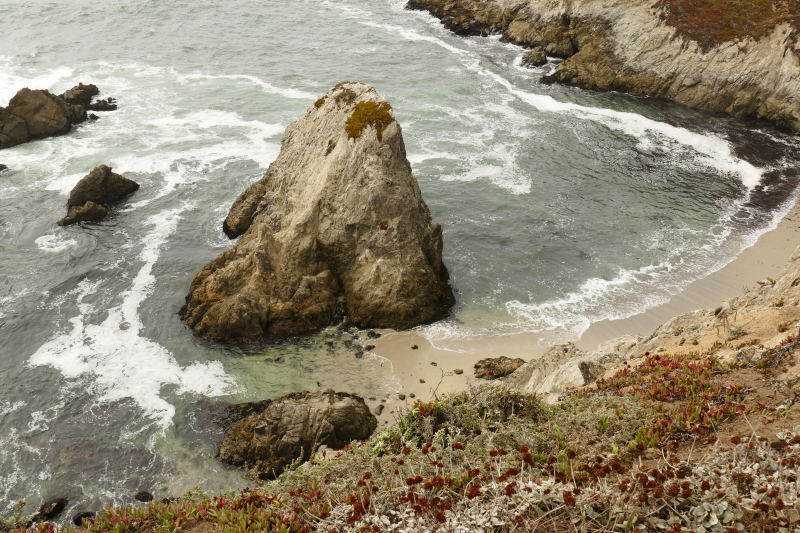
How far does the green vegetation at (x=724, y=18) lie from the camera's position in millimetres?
43688

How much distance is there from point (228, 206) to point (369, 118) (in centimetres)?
1288

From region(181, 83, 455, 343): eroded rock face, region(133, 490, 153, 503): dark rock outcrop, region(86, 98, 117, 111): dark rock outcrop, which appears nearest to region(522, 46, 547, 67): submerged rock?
region(181, 83, 455, 343): eroded rock face

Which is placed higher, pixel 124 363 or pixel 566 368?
pixel 566 368

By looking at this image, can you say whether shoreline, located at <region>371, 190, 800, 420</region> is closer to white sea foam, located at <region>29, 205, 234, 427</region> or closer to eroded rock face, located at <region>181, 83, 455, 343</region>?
eroded rock face, located at <region>181, 83, 455, 343</region>

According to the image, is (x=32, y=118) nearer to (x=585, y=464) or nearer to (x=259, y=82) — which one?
(x=259, y=82)

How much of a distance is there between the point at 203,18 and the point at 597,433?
72.5 meters

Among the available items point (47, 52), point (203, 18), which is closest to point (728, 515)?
point (47, 52)

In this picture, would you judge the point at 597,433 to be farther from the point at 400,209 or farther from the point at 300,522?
the point at 400,209

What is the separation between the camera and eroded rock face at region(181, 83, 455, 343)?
21594mm

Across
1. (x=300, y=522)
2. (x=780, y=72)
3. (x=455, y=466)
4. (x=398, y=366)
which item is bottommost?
(x=398, y=366)

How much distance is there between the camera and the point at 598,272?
25516mm

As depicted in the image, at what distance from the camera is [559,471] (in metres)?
8.12

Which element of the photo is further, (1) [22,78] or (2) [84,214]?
(1) [22,78]

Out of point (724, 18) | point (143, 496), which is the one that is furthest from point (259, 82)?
point (724, 18)
